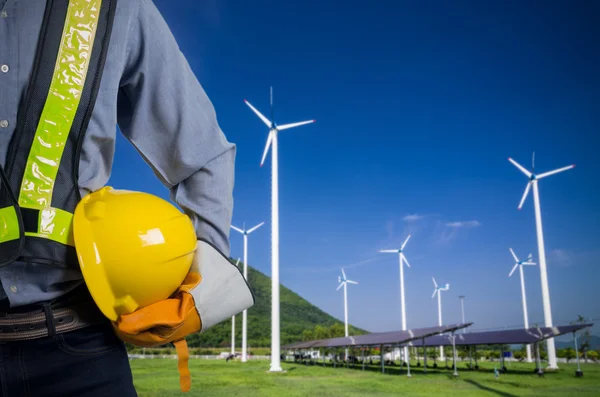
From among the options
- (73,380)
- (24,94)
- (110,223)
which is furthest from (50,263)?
(24,94)

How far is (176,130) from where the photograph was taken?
156 centimetres

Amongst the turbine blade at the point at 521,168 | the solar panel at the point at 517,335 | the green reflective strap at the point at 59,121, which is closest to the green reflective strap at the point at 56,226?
the green reflective strap at the point at 59,121

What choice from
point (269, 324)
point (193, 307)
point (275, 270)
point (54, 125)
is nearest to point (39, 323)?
point (193, 307)

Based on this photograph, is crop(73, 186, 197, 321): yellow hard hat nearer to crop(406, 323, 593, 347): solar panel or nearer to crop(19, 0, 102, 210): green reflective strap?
crop(19, 0, 102, 210): green reflective strap

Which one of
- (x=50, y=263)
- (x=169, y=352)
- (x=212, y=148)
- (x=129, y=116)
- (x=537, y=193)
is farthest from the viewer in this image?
(x=169, y=352)

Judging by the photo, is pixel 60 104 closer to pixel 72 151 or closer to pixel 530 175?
pixel 72 151

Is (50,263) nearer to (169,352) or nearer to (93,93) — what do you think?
(93,93)

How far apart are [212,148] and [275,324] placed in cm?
3102

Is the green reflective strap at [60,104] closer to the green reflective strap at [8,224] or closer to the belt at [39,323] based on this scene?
the green reflective strap at [8,224]

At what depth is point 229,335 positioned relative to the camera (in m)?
108

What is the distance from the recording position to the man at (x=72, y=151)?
1.26 metres

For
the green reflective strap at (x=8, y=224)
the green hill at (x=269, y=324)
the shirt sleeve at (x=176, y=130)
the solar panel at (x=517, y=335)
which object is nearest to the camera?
the green reflective strap at (x=8, y=224)

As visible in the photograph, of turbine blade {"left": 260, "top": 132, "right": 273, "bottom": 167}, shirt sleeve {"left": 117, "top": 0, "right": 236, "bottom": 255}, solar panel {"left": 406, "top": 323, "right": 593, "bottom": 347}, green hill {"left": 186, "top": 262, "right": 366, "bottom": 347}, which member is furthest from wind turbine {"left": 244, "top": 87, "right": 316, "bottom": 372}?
green hill {"left": 186, "top": 262, "right": 366, "bottom": 347}

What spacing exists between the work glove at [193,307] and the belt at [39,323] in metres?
0.12
